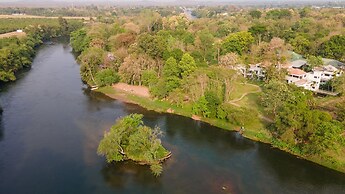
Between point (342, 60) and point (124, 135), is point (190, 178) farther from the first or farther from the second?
point (342, 60)

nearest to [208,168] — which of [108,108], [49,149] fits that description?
[49,149]

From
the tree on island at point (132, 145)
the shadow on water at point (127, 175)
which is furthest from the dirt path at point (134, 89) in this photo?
the shadow on water at point (127, 175)

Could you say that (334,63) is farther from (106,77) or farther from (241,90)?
(106,77)

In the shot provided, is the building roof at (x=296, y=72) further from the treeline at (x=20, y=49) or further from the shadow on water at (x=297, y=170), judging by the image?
the treeline at (x=20, y=49)

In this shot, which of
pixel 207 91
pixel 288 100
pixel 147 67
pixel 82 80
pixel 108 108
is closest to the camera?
pixel 288 100

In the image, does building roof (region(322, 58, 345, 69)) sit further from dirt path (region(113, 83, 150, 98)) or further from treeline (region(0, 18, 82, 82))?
treeline (region(0, 18, 82, 82))

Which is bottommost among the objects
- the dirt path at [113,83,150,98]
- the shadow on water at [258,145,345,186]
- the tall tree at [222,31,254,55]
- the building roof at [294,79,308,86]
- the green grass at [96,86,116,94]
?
the shadow on water at [258,145,345,186]

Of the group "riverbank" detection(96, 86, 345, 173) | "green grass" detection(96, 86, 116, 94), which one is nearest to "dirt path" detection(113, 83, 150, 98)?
"riverbank" detection(96, 86, 345, 173)
